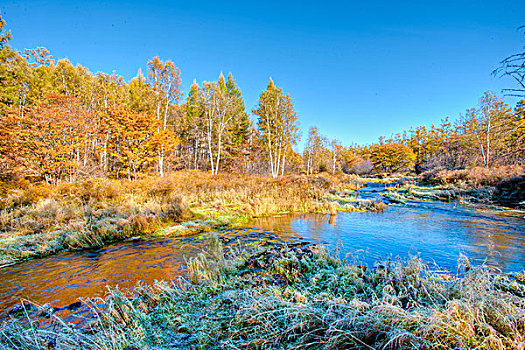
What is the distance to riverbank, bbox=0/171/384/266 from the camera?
6207mm

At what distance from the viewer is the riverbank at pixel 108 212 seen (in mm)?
6207

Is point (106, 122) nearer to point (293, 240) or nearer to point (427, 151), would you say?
point (293, 240)

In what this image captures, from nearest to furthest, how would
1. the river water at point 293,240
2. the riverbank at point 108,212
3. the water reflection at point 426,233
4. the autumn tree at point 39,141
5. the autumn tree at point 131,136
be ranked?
1. the river water at point 293,240
2. the water reflection at point 426,233
3. the riverbank at point 108,212
4. the autumn tree at point 39,141
5. the autumn tree at point 131,136

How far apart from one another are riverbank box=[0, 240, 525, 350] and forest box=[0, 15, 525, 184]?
22.9 ft

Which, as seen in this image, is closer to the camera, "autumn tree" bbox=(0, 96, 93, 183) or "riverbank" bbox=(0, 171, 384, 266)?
"riverbank" bbox=(0, 171, 384, 266)

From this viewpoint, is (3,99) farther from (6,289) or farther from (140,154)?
(6,289)

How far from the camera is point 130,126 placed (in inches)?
714

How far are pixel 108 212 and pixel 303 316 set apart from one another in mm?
8976

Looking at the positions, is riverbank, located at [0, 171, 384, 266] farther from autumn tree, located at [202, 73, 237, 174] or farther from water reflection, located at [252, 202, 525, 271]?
autumn tree, located at [202, 73, 237, 174]

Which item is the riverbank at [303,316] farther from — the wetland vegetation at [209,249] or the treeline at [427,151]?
the treeline at [427,151]

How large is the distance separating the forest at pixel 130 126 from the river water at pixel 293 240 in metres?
3.10

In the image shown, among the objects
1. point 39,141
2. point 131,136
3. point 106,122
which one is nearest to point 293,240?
point 39,141

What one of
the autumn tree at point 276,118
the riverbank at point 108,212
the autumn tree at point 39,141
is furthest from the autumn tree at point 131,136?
the autumn tree at point 276,118

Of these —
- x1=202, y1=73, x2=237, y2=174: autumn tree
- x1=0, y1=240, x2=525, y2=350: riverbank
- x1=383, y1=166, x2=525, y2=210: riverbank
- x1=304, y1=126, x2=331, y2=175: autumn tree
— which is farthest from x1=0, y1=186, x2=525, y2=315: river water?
x1=304, y1=126, x2=331, y2=175: autumn tree
